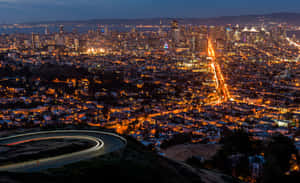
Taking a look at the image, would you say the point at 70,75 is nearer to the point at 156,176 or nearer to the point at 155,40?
the point at 156,176

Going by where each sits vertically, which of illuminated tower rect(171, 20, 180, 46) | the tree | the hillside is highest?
illuminated tower rect(171, 20, 180, 46)

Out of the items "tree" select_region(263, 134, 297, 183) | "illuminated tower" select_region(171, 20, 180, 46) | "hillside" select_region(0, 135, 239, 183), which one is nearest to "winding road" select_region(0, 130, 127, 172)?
"hillside" select_region(0, 135, 239, 183)

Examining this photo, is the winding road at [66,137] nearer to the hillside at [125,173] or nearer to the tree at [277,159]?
the hillside at [125,173]

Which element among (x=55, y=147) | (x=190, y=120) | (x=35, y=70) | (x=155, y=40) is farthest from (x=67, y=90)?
(x=155, y=40)

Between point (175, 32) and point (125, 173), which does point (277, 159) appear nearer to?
point (125, 173)

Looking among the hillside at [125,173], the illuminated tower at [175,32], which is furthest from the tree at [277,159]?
the illuminated tower at [175,32]

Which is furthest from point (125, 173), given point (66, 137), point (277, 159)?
point (277, 159)

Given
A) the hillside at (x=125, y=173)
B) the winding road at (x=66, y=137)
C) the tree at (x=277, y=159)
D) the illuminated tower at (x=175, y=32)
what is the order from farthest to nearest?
the illuminated tower at (x=175, y=32) → the tree at (x=277, y=159) → the winding road at (x=66, y=137) → the hillside at (x=125, y=173)

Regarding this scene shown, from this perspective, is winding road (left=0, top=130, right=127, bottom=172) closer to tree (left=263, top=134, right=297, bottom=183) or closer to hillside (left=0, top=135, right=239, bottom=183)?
hillside (left=0, top=135, right=239, bottom=183)
